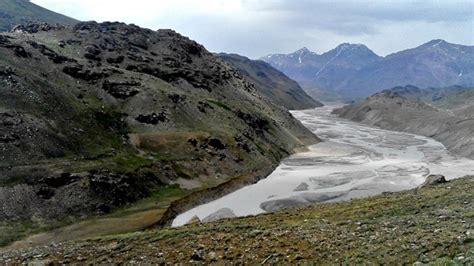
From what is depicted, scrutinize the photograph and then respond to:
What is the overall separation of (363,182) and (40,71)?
90.0 metres

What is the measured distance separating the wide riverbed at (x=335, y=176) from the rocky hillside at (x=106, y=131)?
661 centimetres

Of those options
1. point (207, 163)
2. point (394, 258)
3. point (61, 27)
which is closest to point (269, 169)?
point (207, 163)

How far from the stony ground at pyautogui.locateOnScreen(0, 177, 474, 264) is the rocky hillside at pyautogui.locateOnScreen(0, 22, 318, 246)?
34.8 metres

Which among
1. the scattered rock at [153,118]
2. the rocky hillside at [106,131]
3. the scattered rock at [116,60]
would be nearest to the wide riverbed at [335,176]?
the rocky hillside at [106,131]

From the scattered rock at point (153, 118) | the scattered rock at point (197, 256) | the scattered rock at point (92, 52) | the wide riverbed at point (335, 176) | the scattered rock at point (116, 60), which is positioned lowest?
the wide riverbed at point (335, 176)

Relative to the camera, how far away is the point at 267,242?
106 ft

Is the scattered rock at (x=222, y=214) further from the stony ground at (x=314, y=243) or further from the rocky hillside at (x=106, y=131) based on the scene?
the stony ground at (x=314, y=243)

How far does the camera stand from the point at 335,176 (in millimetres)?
120438

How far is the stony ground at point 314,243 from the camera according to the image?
24.7m

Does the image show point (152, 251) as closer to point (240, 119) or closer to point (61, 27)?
point (240, 119)

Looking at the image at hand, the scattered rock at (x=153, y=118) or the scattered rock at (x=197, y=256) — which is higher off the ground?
the scattered rock at (x=153, y=118)

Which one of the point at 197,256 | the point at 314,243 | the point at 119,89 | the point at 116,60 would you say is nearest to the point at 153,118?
the point at 119,89

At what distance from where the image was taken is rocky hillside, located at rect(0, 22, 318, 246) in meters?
78.8

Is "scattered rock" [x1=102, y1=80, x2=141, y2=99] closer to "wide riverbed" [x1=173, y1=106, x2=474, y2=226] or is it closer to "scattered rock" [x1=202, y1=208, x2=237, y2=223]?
"wide riverbed" [x1=173, y1=106, x2=474, y2=226]
